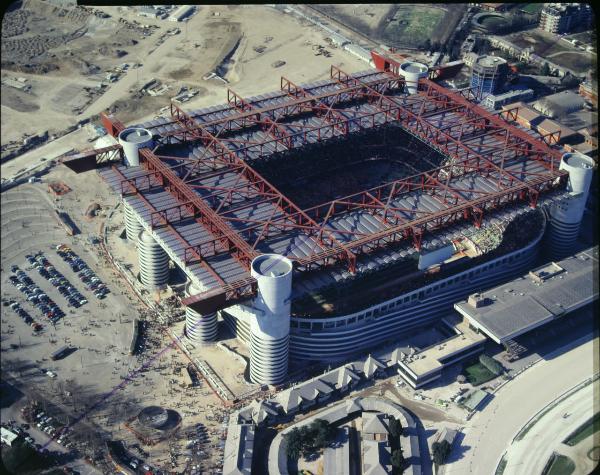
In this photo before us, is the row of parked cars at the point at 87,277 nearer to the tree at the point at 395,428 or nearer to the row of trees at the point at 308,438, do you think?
the row of trees at the point at 308,438

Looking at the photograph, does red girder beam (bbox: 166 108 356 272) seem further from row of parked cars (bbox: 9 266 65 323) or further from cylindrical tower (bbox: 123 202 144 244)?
row of parked cars (bbox: 9 266 65 323)

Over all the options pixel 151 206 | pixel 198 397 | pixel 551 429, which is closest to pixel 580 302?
pixel 551 429

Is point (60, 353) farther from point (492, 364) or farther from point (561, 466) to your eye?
point (561, 466)

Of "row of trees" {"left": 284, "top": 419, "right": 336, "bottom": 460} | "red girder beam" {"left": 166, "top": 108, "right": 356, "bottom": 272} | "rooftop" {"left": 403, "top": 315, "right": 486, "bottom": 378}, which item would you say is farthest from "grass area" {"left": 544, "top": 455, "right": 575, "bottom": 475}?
"red girder beam" {"left": 166, "top": 108, "right": 356, "bottom": 272}

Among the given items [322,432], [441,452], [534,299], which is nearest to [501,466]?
[441,452]

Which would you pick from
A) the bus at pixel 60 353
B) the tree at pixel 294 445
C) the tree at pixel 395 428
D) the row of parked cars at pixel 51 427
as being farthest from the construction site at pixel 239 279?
the tree at pixel 395 428
